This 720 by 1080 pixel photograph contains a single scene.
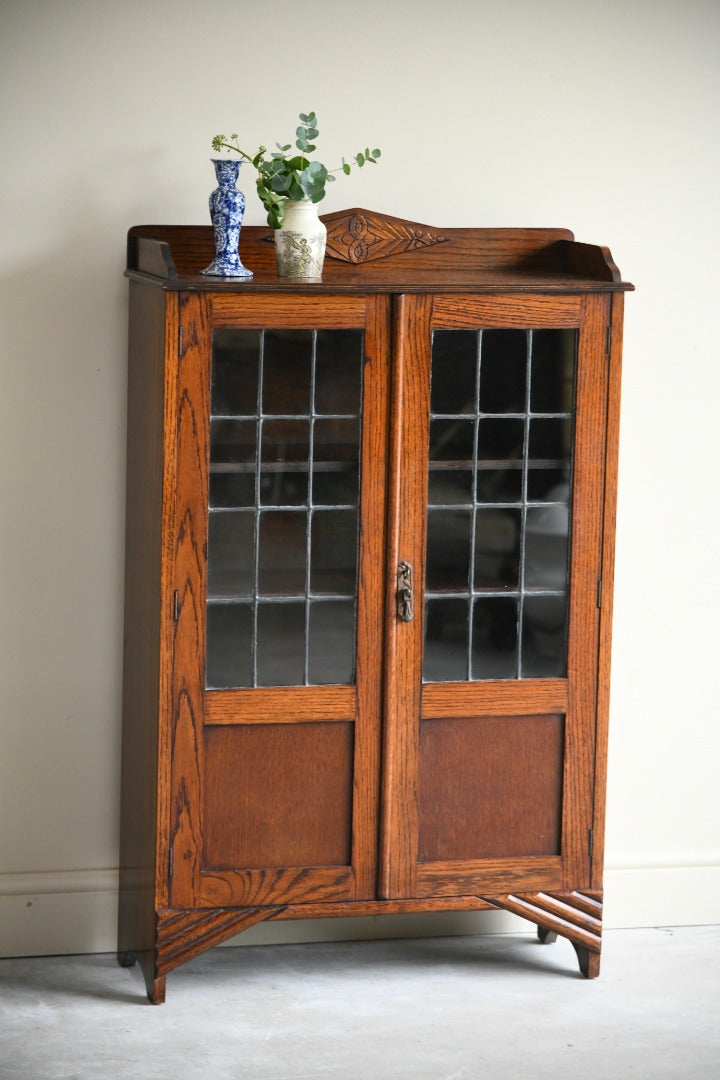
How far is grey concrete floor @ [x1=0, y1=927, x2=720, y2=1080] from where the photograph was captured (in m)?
3.01

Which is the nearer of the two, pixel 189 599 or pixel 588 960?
pixel 189 599

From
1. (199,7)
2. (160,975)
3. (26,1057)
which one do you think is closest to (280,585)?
(160,975)

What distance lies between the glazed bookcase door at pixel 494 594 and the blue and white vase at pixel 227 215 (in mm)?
395

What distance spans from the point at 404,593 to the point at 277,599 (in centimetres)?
28

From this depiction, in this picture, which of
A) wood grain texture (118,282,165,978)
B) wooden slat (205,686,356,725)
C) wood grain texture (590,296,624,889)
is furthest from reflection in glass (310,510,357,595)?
wood grain texture (590,296,624,889)

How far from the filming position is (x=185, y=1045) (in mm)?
3078

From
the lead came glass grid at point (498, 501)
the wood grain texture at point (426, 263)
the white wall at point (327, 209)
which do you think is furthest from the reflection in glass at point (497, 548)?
the white wall at point (327, 209)

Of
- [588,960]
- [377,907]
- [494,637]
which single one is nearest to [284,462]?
[494,637]

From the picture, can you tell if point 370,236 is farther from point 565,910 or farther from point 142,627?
point 565,910

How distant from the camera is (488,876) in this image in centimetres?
334

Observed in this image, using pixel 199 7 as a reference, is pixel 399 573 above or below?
below

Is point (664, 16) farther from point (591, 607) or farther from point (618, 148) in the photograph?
point (591, 607)

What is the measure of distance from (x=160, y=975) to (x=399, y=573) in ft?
3.41

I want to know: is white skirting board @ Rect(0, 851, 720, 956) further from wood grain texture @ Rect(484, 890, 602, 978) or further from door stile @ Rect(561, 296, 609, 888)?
door stile @ Rect(561, 296, 609, 888)
